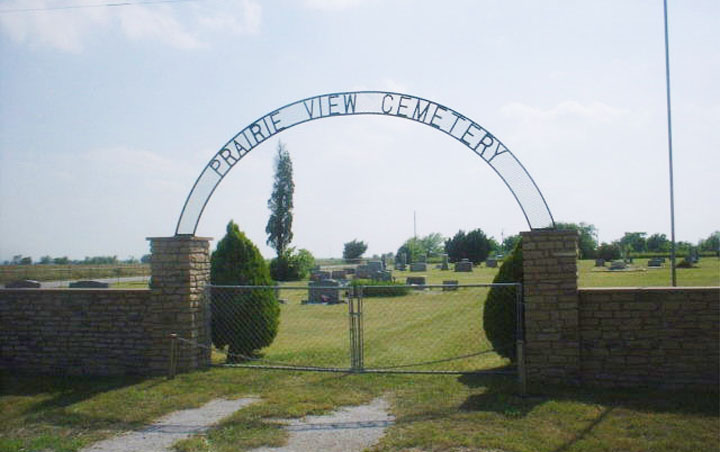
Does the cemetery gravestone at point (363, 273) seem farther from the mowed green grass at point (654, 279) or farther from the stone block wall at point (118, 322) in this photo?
the stone block wall at point (118, 322)

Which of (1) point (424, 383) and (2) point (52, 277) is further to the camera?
(2) point (52, 277)

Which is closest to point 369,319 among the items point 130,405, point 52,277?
point 130,405

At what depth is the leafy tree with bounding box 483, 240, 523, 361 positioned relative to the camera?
760cm

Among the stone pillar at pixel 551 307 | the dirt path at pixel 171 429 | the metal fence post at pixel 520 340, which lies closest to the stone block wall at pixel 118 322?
the dirt path at pixel 171 429

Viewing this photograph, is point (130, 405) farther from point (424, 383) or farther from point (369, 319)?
point (369, 319)

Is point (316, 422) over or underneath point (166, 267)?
underneath

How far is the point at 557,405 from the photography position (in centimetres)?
601

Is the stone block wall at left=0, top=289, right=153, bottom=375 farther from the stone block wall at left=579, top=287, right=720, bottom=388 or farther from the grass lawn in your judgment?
the stone block wall at left=579, top=287, right=720, bottom=388

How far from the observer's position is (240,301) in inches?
352

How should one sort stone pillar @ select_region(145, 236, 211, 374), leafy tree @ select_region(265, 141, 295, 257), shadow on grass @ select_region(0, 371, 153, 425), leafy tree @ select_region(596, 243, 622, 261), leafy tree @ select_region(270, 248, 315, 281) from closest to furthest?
shadow on grass @ select_region(0, 371, 153, 425)
stone pillar @ select_region(145, 236, 211, 374)
leafy tree @ select_region(270, 248, 315, 281)
leafy tree @ select_region(596, 243, 622, 261)
leafy tree @ select_region(265, 141, 295, 257)

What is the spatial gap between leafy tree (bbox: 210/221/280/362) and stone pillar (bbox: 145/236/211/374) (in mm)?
571

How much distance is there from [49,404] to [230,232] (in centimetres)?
363

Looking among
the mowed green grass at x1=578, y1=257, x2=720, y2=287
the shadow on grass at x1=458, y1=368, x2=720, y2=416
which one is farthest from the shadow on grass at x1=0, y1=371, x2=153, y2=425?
→ the mowed green grass at x1=578, y1=257, x2=720, y2=287

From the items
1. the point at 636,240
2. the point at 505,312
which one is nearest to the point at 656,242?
the point at 636,240
